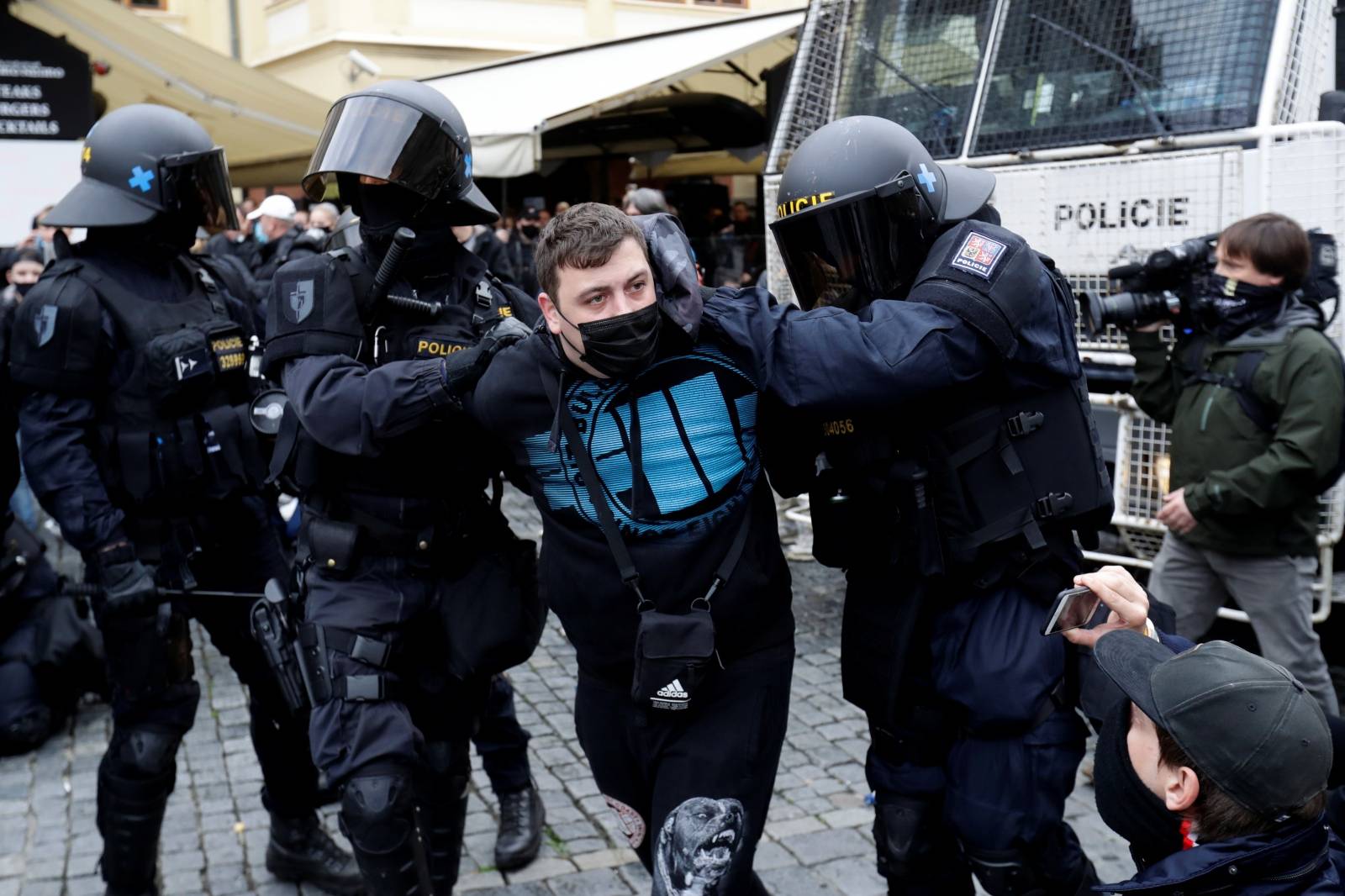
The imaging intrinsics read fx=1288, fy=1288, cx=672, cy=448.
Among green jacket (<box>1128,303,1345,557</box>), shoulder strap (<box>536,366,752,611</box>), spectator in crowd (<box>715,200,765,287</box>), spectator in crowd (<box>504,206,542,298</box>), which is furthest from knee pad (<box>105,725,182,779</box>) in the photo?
spectator in crowd (<box>504,206,542,298</box>)

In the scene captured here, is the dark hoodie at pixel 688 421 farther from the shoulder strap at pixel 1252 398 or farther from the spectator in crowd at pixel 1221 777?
the shoulder strap at pixel 1252 398

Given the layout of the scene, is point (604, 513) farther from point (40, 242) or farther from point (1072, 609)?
point (40, 242)

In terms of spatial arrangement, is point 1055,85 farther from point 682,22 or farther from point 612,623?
point 682,22

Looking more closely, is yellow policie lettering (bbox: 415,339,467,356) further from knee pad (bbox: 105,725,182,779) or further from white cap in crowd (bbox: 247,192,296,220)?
white cap in crowd (bbox: 247,192,296,220)

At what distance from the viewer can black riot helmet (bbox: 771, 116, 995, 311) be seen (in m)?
2.63

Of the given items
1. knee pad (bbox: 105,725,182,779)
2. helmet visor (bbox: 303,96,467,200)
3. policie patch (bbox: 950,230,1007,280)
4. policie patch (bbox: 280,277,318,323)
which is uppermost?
helmet visor (bbox: 303,96,467,200)

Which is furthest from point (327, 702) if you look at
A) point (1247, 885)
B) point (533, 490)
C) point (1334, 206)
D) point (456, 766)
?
point (1334, 206)

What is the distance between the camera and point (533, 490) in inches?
112

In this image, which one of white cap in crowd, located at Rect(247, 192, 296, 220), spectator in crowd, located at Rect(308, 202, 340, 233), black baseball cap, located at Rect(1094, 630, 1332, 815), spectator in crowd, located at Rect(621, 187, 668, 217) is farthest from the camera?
spectator in crowd, located at Rect(308, 202, 340, 233)

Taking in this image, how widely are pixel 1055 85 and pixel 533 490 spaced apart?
11.9ft

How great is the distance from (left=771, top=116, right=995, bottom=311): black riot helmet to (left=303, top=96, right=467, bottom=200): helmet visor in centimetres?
94

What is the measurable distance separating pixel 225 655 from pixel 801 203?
7.62ft

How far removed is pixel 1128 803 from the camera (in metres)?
2.03

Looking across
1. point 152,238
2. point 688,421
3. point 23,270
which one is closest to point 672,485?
point 688,421
